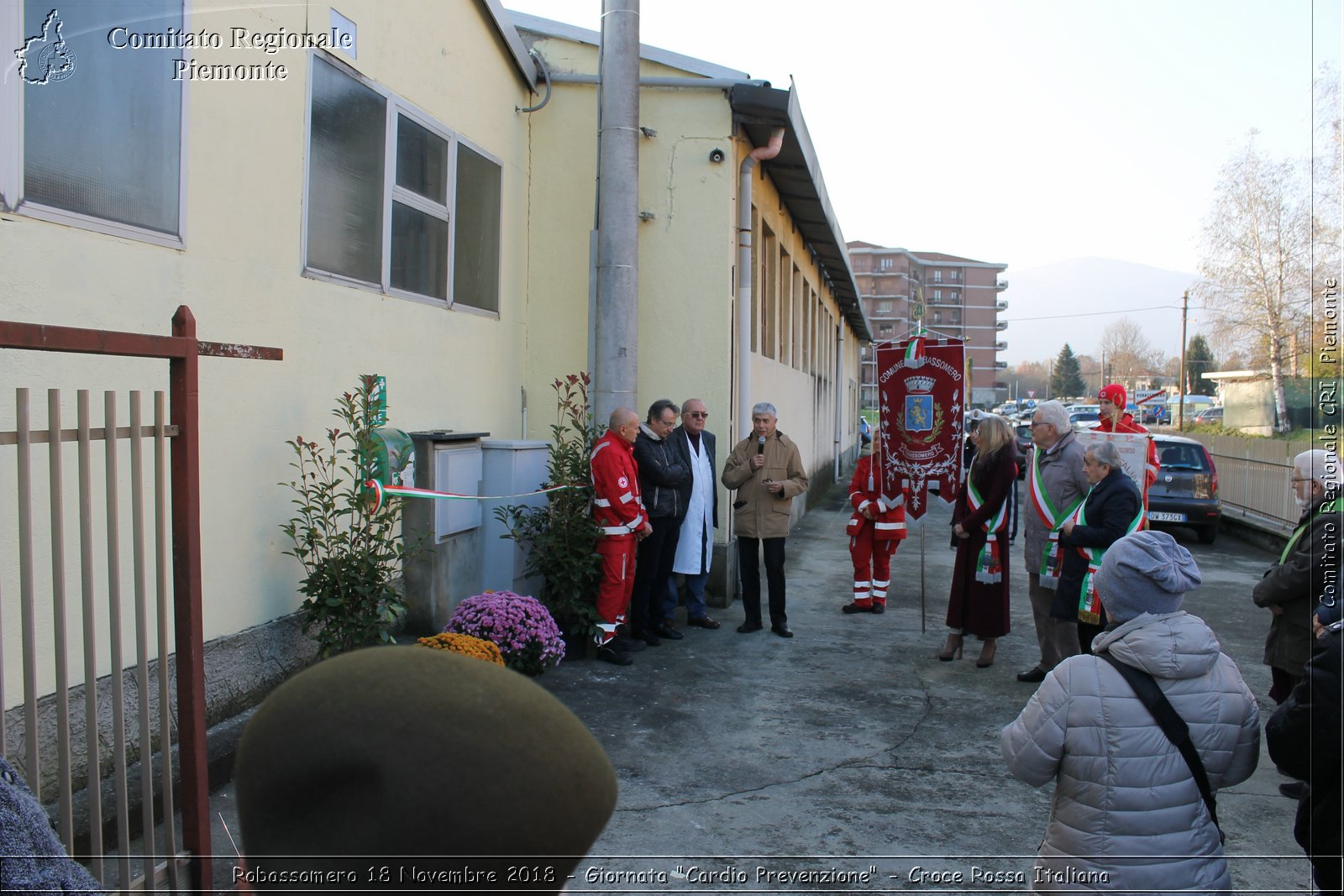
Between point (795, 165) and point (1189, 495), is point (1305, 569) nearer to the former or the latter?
point (795, 165)

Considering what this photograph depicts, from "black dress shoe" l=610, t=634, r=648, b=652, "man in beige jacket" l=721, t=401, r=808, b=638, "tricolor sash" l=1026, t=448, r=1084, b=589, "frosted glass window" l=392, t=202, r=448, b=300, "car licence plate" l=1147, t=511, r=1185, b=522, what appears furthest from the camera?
"car licence plate" l=1147, t=511, r=1185, b=522

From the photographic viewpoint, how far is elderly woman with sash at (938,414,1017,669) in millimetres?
6777

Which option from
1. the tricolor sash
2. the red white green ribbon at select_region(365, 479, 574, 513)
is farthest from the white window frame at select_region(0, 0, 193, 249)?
the tricolor sash

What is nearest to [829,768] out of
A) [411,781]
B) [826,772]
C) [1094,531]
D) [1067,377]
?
[826,772]

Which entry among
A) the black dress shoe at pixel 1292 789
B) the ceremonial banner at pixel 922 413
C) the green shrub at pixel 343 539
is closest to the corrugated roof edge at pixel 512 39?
the green shrub at pixel 343 539

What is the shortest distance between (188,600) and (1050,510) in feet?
17.4

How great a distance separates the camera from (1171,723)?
2.56 meters

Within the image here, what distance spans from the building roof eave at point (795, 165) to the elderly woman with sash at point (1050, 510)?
12.0ft

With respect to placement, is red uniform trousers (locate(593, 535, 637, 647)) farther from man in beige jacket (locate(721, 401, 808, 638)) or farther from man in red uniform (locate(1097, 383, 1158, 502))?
man in red uniform (locate(1097, 383, 1158, 502))

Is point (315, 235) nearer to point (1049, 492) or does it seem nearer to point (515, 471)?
point (515, 471)

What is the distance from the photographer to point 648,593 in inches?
285

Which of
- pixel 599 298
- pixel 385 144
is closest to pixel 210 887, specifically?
pixel 385 144

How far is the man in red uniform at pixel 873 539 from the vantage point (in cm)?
861

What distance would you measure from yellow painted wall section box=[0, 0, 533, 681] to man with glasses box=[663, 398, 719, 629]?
2.00m
